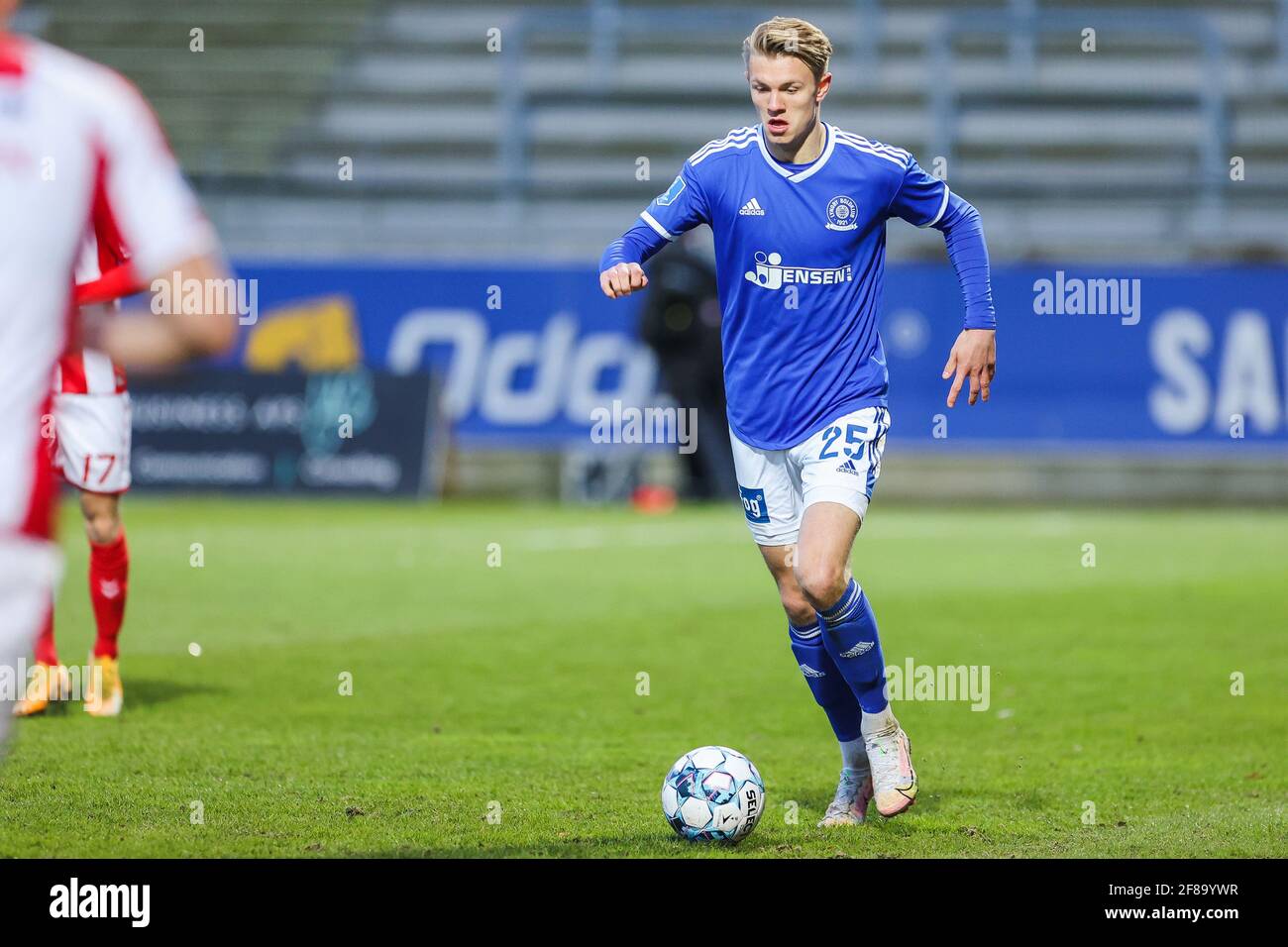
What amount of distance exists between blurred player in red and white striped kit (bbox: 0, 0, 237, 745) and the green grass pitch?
1.96 meters

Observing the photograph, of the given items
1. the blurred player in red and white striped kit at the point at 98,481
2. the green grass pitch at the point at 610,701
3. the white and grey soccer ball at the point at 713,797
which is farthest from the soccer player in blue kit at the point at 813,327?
the blurred player in red and white striped kit at the point at 98,481

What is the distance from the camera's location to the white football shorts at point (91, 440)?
7168 millimetres

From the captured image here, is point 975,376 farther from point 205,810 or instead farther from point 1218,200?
point 1218,200

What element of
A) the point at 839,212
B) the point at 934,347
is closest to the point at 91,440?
the point at 839,212

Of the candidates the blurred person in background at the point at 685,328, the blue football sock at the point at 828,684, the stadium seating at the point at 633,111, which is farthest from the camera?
the stadium seating at the point at 633,111

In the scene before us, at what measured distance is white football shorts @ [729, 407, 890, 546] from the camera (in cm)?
530

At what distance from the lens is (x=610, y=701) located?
25.5 ft

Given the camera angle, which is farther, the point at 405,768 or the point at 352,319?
the point at 352,319

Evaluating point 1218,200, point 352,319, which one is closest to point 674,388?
point 352,319

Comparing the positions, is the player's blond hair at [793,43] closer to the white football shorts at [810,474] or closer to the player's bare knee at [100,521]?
Answer: the white football shorts at [810,474]

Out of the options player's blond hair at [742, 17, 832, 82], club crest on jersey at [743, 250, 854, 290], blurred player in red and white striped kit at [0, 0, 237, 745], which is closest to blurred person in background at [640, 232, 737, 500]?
club crest on jersey at [743, 250, 854, 290]

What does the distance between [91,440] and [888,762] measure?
141 inches
